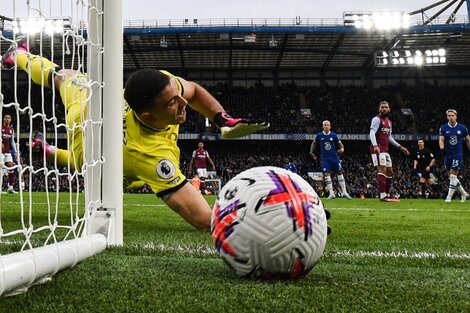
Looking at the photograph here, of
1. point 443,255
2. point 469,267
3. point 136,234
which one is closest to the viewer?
point 469,267

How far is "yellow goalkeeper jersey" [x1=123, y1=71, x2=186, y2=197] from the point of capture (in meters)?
4.01

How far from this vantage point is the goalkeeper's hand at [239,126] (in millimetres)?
A: 3518

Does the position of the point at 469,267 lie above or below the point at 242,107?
below

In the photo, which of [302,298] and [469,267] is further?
[469,267]

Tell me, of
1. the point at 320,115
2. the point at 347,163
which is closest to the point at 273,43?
the point at 320,115

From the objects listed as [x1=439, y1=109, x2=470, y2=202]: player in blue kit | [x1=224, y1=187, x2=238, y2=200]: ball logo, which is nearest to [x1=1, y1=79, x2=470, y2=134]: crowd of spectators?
[x1=439, y1=109, x2=470, y2=202]: player in blue kit

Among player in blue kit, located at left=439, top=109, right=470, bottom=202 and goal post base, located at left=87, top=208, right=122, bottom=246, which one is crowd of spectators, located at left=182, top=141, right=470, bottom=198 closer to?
player in blue kit, located at left=439, top=109, right=470, bottom=202

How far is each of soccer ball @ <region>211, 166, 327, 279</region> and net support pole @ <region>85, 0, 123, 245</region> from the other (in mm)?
1271

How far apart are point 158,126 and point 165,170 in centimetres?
37

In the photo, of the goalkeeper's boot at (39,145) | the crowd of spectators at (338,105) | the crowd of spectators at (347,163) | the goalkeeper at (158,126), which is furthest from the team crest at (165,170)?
the crowd of spectators at (338,105)

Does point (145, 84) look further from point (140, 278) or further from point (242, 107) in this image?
point (242, 107)

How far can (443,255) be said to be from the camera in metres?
3.11

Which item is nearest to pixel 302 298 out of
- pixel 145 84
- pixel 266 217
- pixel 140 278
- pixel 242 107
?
pixel 266 217

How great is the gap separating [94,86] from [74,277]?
1447 millimetres
